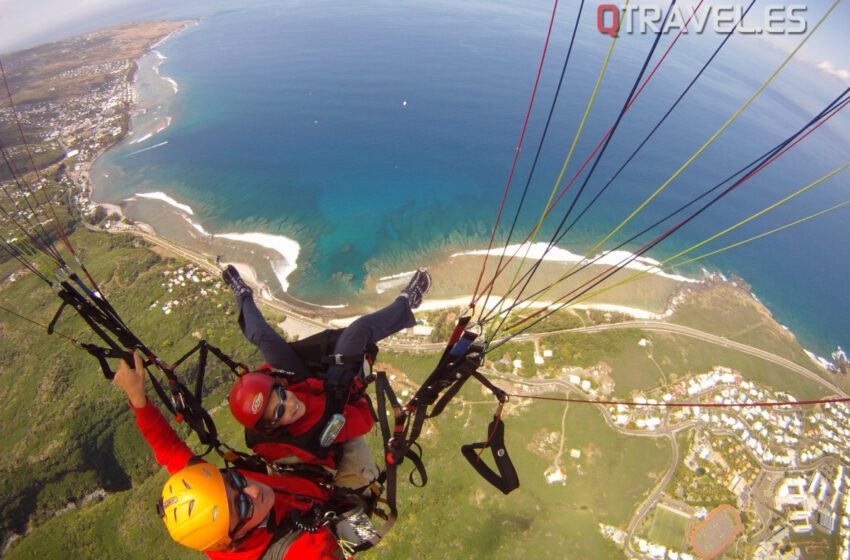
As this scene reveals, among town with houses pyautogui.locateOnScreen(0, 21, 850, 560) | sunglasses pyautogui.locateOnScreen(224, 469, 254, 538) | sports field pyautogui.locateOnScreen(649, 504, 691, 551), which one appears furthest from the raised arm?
sports field pyautogui.locateOnScreen(649, 504, 691, 551)

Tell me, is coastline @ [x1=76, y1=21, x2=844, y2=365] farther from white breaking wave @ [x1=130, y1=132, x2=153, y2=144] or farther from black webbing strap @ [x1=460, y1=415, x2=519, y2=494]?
black webbing strap @ [x1=460, y1=415, x2=519, y2=494]

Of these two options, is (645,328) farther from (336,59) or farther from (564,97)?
(336,59)

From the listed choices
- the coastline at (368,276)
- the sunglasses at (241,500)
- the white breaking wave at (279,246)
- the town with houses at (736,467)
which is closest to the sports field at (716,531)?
the town with houses at (736,467)

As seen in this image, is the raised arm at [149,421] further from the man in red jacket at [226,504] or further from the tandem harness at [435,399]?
the tandem harness at [435,399]

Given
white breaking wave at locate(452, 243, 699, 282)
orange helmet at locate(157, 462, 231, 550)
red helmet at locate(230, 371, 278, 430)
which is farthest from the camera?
white breaking wave at locate(452, 243, 699, 282)

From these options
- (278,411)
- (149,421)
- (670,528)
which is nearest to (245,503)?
(278,411)

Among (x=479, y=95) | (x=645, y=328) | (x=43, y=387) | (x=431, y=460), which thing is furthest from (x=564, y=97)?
(x=43, y=387)
